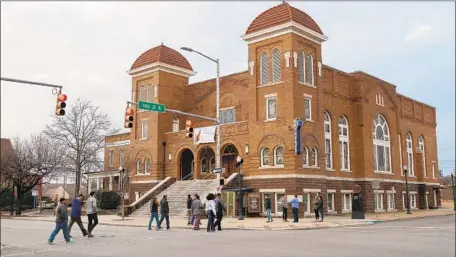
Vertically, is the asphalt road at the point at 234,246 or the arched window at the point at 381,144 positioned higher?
the arched window at the point at 381,144

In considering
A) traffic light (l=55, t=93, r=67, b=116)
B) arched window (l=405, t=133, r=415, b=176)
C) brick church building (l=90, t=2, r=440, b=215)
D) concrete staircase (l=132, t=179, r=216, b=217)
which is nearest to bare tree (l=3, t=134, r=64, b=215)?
brick church building (l=90, t=2, r=440, b=215)

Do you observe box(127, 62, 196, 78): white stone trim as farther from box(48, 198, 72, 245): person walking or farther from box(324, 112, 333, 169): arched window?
box(48, 198, 72, 245): person walking

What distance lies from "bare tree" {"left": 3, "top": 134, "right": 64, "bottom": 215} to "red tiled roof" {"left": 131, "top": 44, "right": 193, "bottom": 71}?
1194 cm

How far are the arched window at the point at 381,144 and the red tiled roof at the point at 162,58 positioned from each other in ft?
60.5

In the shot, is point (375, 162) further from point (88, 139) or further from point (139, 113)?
point (88, 139)

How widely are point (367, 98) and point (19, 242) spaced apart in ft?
105

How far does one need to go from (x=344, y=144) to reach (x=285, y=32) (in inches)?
468

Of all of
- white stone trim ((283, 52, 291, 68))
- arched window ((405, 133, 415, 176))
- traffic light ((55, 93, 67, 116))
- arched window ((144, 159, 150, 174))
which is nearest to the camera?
traffic light ((55, 93, 67, 116))

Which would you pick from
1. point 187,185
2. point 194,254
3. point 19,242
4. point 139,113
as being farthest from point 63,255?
point 139,113

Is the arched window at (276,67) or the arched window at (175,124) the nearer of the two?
the arched window at (276,67)

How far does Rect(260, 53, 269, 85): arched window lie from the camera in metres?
35.8

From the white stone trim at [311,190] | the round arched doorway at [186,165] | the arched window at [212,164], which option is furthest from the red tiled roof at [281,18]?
the round arched doorway at [186,165]

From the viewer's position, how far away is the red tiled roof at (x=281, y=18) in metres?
34.9

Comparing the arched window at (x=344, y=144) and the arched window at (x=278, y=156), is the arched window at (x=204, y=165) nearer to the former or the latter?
the arched window at (x=278, y=156)
